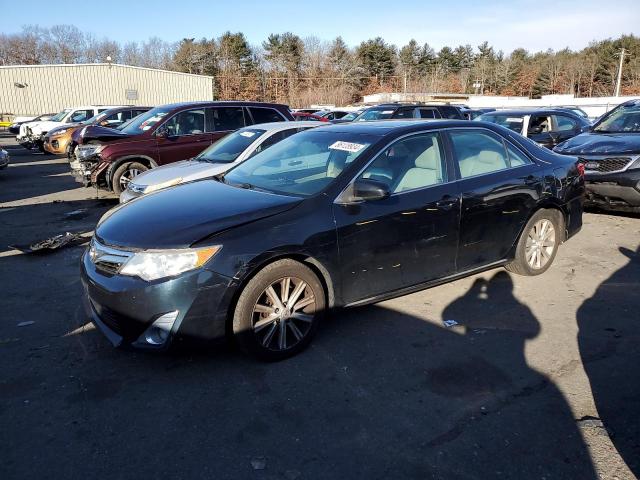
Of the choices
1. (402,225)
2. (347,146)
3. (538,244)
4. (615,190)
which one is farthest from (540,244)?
(615,190)

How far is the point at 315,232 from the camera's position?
11.9 feet

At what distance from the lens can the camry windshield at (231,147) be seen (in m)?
7.58

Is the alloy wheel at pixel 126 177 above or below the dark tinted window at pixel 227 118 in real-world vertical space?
below

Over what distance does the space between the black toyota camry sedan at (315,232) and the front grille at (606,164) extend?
280cm

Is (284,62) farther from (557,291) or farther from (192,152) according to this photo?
(557,291)

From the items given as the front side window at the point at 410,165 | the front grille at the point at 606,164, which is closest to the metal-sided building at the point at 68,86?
the front grille at the point at 606,164

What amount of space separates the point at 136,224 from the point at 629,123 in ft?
29.0

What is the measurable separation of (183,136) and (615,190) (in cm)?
769

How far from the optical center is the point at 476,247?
4637 millimetres

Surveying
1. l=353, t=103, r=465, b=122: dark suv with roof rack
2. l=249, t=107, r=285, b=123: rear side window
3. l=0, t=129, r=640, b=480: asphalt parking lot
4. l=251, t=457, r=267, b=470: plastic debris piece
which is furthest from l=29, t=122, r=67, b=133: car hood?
l=251, t=457, r=267, b=470: plastic debris piece

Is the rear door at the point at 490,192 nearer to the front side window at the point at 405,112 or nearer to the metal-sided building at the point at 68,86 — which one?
the front side window at the point at 405,112

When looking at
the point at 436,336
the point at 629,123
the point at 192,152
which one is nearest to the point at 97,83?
the point at 192,152

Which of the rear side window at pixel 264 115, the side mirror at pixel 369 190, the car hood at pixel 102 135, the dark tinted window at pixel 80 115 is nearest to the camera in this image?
the side mirror at pixel 369 190

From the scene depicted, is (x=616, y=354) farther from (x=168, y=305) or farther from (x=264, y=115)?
(x=264, y=115)
